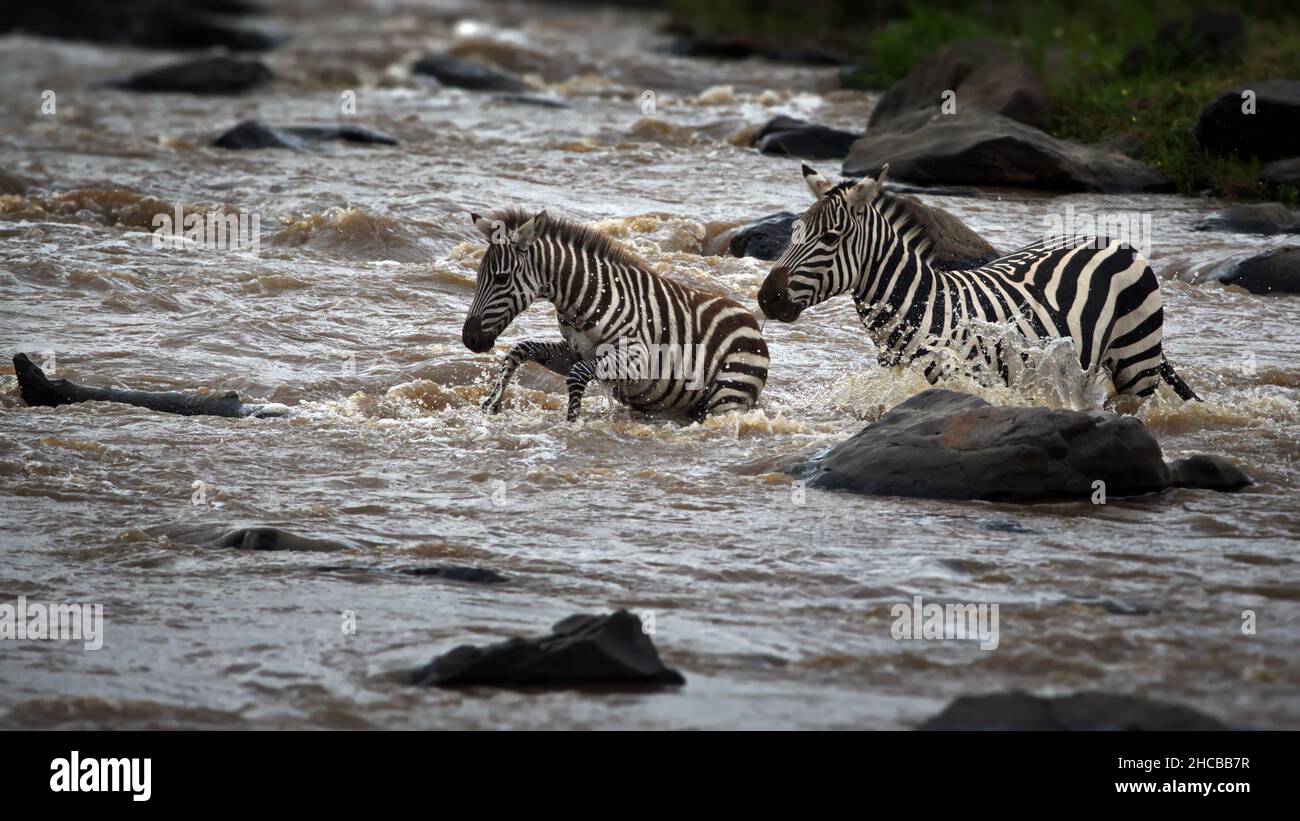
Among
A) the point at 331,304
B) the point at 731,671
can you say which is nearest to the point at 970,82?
the point at 331,304

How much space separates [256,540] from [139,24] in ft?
121

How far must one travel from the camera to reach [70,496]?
28.7 ft

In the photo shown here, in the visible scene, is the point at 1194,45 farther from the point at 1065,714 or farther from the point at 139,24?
the point at 139,24

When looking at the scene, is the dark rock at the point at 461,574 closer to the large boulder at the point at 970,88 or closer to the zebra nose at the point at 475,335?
the zebra nose at the point at 475,335

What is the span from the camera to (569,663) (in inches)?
248

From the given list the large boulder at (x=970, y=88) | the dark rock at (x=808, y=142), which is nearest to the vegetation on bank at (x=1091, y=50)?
the large boulder at (x=970, y=88)

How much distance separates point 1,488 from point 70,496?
1.42ft

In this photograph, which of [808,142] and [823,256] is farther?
[808,142]

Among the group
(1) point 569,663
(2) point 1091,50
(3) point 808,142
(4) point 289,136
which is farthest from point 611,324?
(2) point 1091,50

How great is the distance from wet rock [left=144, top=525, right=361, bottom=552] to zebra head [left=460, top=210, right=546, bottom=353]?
254 cm

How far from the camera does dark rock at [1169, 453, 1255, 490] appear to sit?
893 centimetres

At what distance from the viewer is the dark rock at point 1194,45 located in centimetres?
2138

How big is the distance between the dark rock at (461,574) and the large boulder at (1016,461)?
2.20 m

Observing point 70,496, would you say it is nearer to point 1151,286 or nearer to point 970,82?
point 1151,286
